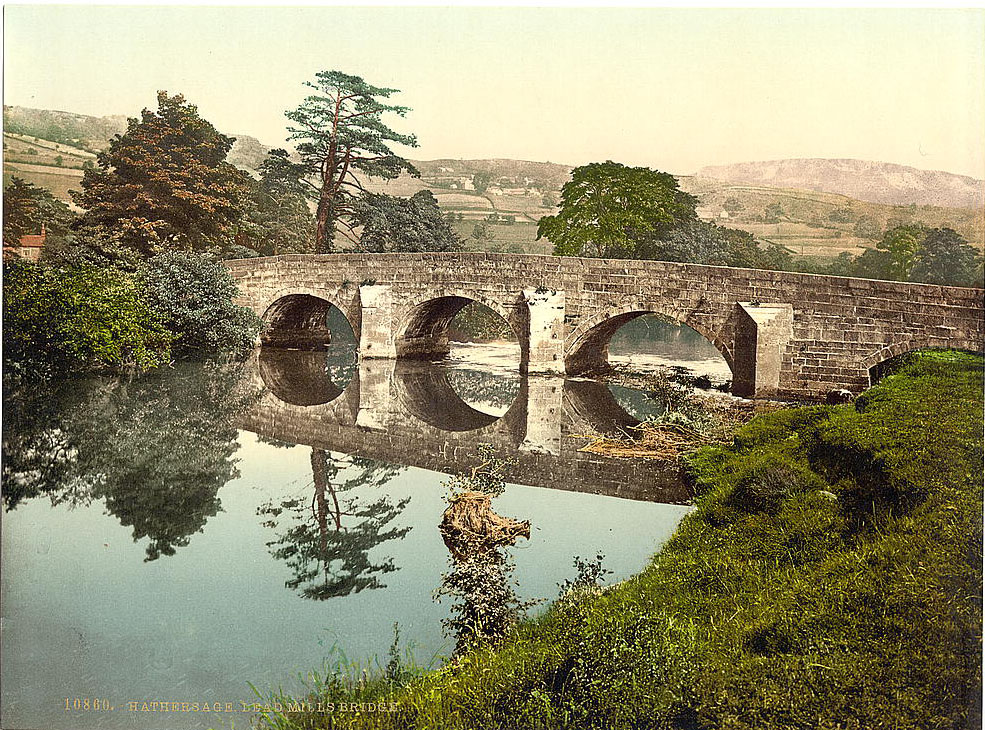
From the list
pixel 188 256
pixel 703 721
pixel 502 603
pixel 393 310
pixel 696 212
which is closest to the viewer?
pixel 703 721

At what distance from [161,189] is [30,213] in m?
1.10

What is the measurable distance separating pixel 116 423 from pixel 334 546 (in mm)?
2574

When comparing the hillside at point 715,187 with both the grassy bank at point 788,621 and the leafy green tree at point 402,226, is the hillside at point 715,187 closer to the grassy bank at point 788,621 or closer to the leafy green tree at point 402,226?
the leafy green tree at point 402,226

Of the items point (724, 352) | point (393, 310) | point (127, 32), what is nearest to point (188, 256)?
point (127, 32)

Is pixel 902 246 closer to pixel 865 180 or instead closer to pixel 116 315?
pixel 865 180

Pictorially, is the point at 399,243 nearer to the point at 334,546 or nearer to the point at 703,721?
the point at 334,546

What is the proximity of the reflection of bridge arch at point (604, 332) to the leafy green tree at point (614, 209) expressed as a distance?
1.73m

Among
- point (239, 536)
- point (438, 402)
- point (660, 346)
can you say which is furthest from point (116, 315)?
point (660, 346)

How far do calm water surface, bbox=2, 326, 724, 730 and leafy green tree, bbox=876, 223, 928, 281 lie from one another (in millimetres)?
2409

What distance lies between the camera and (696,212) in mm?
6188

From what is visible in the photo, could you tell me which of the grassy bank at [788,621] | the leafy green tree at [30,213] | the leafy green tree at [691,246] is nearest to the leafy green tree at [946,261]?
the grassy bank at [788,621]

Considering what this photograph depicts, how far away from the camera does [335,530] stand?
5754mm

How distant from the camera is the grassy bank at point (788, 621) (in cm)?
402

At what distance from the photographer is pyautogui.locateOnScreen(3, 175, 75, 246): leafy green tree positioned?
6039 mm
